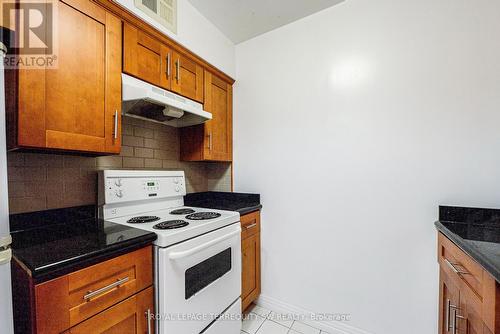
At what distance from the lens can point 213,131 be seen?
187cm

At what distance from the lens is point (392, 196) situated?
4.65 ft

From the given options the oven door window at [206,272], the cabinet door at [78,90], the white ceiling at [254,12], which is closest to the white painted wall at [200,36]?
the white ceiling at [254,12]

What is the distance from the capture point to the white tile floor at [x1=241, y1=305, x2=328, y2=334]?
1.61m

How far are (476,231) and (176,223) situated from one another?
155 centimetres

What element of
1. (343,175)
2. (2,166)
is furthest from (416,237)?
(2,166)

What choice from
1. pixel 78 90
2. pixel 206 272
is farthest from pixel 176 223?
pixel 78 90

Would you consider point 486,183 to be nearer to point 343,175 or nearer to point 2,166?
point 343,175

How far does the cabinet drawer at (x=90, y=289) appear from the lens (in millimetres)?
696

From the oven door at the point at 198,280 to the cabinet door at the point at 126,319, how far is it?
52 millimetres

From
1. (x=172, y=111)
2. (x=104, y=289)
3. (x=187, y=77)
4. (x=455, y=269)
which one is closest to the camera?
(x=104, y=289)

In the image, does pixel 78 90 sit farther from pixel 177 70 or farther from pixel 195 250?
pixel 195 250

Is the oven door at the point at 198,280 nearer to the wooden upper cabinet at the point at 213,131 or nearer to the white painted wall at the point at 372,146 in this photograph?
the white painted wall at the point at 372,146

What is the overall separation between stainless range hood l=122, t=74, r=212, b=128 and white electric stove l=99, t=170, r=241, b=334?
1.38 ft

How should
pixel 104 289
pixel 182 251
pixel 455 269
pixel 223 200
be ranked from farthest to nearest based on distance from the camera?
pixel 223 200, pixel 182 251, pixel 455 269, pixel 104 289
